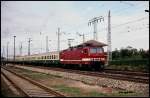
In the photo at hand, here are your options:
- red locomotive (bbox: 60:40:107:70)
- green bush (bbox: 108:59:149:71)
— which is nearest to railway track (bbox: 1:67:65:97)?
red locomotive (bbox: 60:40:107:70)

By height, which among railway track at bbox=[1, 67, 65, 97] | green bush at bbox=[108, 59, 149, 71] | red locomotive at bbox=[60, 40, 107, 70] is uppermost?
red locomotive at bbox=[60, 40, 107, 70]

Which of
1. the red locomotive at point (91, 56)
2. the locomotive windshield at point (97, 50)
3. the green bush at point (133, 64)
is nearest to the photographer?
the red locomotive at point (91, 56)

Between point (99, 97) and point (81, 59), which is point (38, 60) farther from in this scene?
point (99, 97)

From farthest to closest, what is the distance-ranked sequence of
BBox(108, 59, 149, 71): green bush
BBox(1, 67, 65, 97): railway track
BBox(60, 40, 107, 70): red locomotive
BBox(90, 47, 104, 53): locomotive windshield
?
BBox(108, 59, 149, 71): green bush, BBox(90, 47, 104, 53): locomotive windshield, BBox(60, 40, 107, 70): red locomotive, BBox(1, 67, 65, 97): railway track

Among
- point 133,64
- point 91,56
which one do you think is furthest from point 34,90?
point 133,64

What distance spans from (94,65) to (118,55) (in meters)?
29.1

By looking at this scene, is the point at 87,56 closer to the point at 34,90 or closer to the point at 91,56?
Answer: the point at 91,56

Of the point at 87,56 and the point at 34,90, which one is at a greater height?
the point at 87,56

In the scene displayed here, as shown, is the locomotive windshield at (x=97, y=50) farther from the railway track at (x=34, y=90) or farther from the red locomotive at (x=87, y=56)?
the railway track at (x=34, y=90)

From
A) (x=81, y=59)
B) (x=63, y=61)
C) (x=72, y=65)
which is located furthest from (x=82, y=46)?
(x=63, y=61)

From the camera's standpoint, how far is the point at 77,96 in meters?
16.3

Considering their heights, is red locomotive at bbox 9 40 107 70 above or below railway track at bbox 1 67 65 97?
above

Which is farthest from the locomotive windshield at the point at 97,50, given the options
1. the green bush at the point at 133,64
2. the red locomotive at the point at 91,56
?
the green bush at the point at 133,64

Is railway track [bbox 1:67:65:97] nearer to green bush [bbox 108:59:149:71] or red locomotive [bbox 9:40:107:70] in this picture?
red locomotive [bbox 9:40:107:70]
